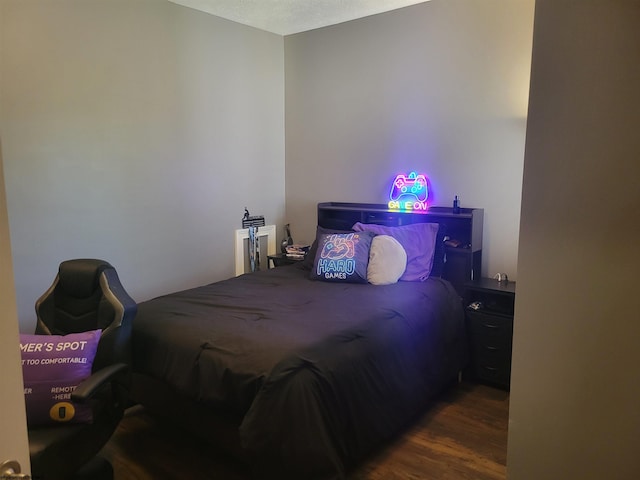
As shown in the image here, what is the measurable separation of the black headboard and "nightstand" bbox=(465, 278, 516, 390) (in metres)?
0.15

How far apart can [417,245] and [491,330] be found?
77 centimetres

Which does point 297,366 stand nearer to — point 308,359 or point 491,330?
point 308,359

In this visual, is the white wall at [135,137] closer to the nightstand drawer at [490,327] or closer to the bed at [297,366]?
the bed at [297,366]

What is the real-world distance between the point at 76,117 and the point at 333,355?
7.64 ft

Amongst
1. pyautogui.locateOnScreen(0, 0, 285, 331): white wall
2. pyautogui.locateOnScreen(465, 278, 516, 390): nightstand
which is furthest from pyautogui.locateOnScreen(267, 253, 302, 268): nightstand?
pyautogui.locateOnScreen(465, 278, 516, 390): nightstand

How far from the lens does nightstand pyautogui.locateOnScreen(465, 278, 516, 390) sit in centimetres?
300

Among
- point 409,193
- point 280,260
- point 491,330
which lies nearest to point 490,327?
point 491,330

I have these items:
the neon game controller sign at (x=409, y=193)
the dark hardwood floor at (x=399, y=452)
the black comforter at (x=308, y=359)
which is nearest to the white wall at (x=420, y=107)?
the neon game controller sign at (x=409, y=193)

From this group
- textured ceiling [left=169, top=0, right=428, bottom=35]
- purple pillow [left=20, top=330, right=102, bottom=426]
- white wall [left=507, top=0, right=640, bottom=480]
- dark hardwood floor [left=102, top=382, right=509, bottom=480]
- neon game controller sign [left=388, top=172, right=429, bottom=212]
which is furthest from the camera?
neon game controller sign [left=388, top=172, right=429, bottom=212]

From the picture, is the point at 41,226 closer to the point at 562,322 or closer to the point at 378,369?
the point at 378,369

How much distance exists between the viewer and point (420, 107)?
12.0 ft

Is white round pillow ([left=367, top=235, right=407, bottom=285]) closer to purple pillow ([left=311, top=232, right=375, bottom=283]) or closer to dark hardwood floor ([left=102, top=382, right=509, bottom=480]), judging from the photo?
purple pillow ([left=311, top=232, right=375, bottom=283])

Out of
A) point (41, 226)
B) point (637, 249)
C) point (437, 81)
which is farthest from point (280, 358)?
point (437, 81)

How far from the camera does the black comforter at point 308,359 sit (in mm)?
1907
